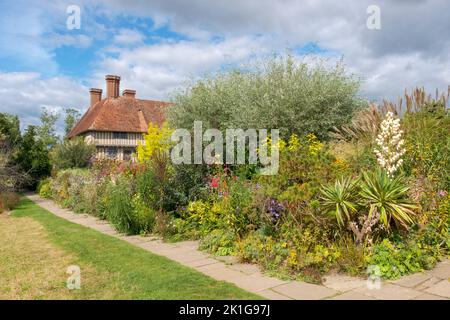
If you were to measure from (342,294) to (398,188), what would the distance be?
1928 millimetres

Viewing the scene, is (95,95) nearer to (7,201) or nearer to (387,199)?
(7,201)

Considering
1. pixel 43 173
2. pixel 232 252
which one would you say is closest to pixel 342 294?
pixel 232 252

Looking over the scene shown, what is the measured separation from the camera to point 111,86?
3112 cm

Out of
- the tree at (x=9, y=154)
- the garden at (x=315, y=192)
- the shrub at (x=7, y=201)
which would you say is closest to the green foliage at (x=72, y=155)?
the tree at (x=9, y=154)

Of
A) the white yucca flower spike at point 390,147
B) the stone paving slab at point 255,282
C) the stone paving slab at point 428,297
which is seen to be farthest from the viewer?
the white yucca flower spike at point 390,147

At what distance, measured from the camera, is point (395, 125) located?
608 centimetres

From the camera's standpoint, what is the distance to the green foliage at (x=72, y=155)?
63.9 ft

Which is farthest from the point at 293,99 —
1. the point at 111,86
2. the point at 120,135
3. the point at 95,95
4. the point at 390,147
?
the point at 95,95

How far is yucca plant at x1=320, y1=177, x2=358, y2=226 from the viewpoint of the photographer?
5066 millimetres

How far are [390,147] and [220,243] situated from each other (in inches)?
133

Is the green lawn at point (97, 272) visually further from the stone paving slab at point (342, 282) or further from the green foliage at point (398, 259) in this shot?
the green foliage at point (398, 259)

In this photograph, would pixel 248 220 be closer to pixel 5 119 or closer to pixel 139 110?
pixel 5 119

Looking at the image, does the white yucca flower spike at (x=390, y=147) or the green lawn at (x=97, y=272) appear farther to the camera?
the white yucca flower spike at (x=390, y=147)

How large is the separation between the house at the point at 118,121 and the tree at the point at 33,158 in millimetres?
5583
